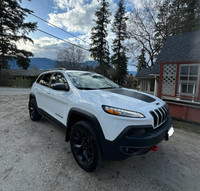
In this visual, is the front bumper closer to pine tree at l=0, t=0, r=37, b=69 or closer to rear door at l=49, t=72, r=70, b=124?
rear door at l=49, t=72, r=70, b=124

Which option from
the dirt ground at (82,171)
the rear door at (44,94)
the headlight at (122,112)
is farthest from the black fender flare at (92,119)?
the rear door at (44,94)

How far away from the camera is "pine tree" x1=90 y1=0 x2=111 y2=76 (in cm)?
2493

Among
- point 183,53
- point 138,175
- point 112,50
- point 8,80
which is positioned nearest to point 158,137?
point 138,175

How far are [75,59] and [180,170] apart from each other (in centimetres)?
2414

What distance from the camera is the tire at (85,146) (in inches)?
73.8

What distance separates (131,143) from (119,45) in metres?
28.0

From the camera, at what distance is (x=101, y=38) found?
25.5 meters

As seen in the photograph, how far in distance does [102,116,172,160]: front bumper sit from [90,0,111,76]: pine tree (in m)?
23.6

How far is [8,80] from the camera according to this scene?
19.6 meters

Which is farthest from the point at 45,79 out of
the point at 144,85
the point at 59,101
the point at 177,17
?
the point at 177,17

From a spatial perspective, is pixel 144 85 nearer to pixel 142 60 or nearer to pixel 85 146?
pixel 142 60

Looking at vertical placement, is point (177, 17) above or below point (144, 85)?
above

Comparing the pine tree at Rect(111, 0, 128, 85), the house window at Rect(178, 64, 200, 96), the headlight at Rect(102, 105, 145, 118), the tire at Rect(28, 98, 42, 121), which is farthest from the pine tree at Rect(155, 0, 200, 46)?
the tire at Rect(28, 98, 42, 121)

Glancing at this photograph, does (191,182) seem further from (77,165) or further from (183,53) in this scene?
(183,53)
